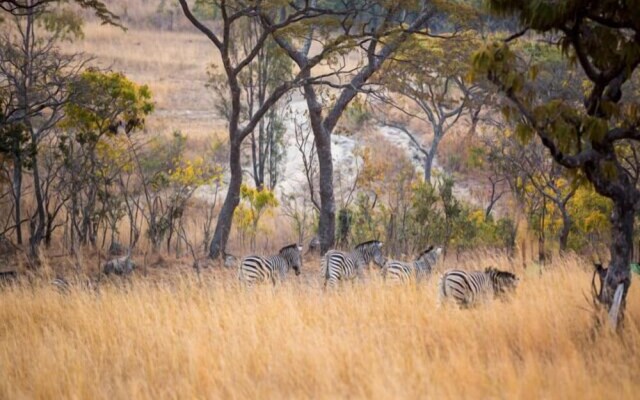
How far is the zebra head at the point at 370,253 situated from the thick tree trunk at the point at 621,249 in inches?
231

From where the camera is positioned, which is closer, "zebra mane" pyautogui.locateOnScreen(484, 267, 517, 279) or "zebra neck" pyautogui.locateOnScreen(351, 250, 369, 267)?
"zebra mane" pyautogui.locateOnScreen(484, 267, 517, 279)

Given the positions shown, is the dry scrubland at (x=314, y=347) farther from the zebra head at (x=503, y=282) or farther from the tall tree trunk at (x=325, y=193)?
the tall tree trunk at (x=325, y=193)

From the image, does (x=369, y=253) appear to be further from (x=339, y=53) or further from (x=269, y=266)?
(x=339, y=53)

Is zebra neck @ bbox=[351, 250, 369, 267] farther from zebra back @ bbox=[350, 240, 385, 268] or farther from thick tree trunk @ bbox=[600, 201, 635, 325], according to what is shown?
thick tree trunk @ bbox=[600, 201, 635, 325]

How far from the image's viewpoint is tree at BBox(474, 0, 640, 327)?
25.4 feet

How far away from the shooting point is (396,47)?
16781mm

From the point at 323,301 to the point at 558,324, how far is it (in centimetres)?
327

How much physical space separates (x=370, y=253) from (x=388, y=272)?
77.1 inches

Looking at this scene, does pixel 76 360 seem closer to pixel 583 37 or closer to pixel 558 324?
pixel 558 324

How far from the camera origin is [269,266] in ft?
42.9

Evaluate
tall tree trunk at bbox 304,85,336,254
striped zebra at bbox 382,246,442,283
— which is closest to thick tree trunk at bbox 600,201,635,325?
striped zebra at bbox 382,246,442,283

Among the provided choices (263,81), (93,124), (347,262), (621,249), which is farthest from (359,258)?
(263,81)

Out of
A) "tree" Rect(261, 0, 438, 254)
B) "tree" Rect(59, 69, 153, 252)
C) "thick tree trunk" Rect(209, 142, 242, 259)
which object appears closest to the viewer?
"tree" Rect(261, 0, 438, 254)

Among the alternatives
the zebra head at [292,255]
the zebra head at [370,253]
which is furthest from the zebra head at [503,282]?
the zebra head at [292,255]
